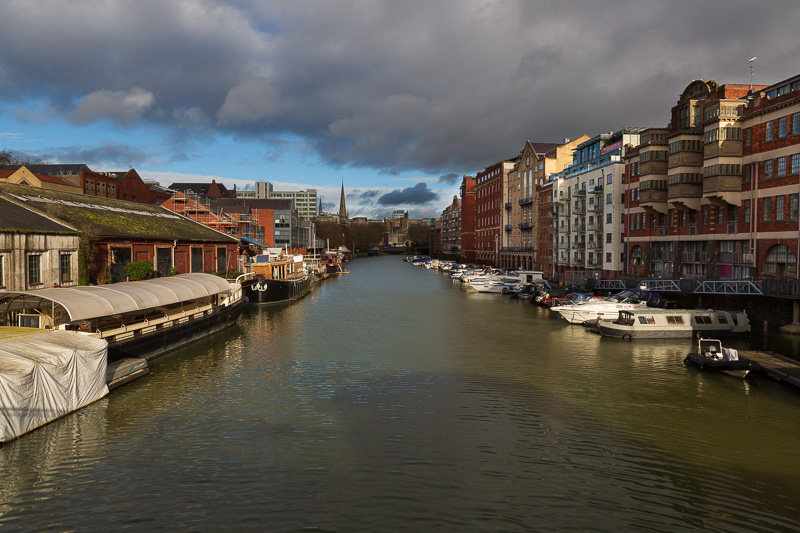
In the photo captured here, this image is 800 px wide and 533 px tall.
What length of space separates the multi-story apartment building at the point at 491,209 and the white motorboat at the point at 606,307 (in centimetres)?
7656

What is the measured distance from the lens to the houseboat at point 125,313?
74.3 feet

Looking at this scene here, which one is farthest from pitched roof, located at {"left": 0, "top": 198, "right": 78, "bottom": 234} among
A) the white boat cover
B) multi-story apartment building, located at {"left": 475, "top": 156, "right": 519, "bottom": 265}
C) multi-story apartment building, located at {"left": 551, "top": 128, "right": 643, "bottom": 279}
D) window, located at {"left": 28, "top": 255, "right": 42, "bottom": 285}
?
multi-story apartment building, located at {"left": 475, "top": 156, "right": 519, "bottom": 265}

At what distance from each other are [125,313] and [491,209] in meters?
111

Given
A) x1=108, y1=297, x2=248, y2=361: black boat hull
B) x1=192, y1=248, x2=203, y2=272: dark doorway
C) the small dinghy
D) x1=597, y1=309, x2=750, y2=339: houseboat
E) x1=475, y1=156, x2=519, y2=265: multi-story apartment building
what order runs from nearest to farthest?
1. the small dinghy
2. x1=108, y1=297, x2=248, y2=361: black boat hull
3. x1=597, y1=309, x2=750, y2=339: houseboat
4. x1=192, y1=248, x2=203, y2=272: dark doorway
5. x1=475, y1=156, x2=519, y2=265: multi-story apartment building

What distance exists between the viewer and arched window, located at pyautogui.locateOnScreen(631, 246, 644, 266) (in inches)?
2287

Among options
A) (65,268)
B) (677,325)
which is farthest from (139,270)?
(677,325)

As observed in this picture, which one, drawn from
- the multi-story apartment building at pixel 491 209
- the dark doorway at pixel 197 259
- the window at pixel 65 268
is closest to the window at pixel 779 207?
the window at pixel 65 268

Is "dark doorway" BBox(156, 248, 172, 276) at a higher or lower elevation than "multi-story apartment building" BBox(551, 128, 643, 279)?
lower

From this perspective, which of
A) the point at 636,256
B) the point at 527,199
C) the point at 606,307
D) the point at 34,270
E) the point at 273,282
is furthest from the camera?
the point at 527,199

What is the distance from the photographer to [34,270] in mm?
30656

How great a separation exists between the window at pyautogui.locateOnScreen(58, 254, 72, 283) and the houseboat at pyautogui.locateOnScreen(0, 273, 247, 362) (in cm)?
647

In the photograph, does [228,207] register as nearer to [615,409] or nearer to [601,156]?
[601,156]

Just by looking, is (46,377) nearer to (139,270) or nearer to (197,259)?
(139,270)

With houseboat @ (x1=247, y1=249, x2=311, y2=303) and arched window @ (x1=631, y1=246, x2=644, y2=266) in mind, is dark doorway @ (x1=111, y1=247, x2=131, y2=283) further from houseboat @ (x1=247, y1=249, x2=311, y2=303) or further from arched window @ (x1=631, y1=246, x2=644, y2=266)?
arched window @ (x1=631, y1=246, x2=644, y2=266)
